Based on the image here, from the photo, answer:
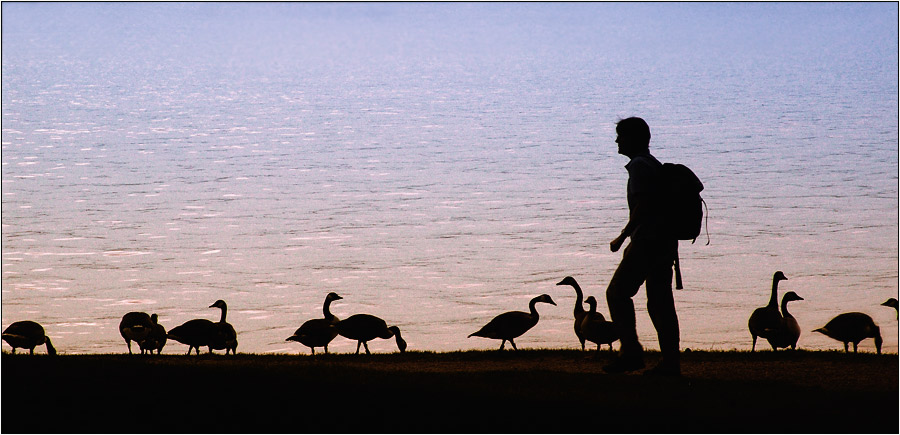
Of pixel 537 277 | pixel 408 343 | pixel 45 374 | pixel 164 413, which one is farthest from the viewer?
pixel 537 277

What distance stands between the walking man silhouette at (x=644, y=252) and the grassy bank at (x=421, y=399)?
46 centimetres

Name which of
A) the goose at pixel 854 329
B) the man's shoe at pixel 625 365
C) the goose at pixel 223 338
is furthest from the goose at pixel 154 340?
the goose at pixel 854 329

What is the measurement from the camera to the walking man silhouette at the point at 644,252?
442 inches

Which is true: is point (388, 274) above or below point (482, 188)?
below

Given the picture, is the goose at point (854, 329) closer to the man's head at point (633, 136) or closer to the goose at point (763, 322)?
the goose at point (763, 322)

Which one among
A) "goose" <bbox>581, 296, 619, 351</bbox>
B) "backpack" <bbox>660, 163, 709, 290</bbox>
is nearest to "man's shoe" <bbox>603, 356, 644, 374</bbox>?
"backpack" <bbox>660, 163, 709, 290</bbox>

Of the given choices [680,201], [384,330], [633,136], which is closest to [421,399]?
[680,201]

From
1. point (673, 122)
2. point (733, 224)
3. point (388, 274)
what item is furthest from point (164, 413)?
point (673, 122)

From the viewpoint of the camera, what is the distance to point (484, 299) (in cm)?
2127

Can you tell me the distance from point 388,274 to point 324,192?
38.5 feet

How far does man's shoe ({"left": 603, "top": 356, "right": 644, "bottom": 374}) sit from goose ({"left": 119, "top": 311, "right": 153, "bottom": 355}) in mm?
7552

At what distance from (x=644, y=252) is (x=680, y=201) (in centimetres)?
55

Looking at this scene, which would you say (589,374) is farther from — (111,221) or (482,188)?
(482,188)

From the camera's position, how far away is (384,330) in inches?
683
